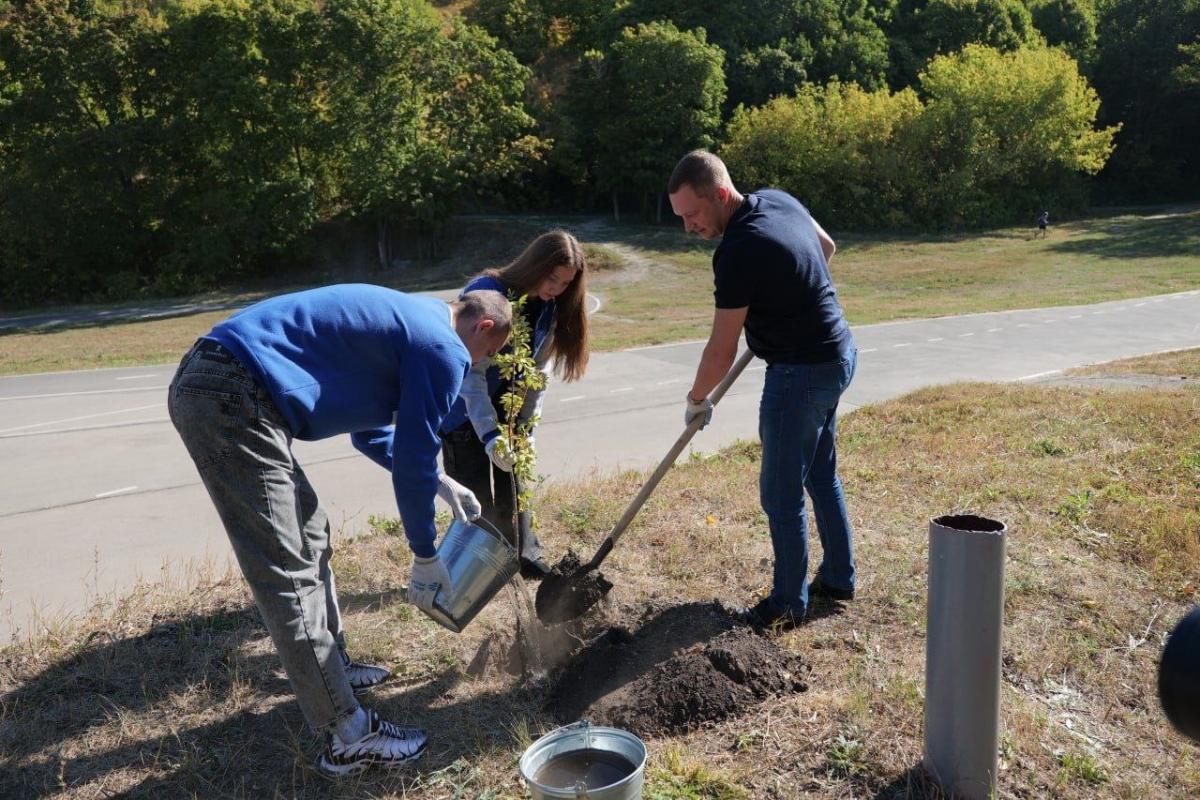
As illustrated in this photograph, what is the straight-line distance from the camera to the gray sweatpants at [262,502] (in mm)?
2871

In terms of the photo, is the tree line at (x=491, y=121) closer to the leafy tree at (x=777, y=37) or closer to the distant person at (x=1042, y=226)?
the leafy tree at (x=777, y=37)

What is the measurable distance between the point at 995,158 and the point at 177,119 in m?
31.5

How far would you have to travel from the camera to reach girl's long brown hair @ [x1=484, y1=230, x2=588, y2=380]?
168 inches

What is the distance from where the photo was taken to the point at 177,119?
1320 inches

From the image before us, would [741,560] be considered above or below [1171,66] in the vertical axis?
below

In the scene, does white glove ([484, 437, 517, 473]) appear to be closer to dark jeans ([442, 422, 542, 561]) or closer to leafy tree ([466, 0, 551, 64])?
dark jeans ([442, 422, 542, 561])

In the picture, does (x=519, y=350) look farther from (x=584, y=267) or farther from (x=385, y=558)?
(x=385, y=558)

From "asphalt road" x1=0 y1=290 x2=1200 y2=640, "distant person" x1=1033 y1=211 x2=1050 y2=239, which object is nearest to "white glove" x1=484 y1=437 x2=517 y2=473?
"asphalt road" x1=0 y1=290 x2=1200 y2=640

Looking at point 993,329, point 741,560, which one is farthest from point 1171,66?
point 741,560

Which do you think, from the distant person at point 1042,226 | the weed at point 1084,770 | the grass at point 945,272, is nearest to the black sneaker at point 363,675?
the weed at point 1084,770

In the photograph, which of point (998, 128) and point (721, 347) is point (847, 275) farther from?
point (721, 347)

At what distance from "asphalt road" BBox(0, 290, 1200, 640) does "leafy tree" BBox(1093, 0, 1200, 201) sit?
33434mm

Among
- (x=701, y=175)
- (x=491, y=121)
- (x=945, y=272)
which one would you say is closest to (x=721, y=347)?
(x=701, y=175)

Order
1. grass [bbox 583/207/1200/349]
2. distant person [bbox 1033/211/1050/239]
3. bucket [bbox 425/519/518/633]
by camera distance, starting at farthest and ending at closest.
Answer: distant person [bbox 1033/211/1050/239] → grass [bbox 583/207/1200/349] → bucket [bbox 425/519/518/633]
